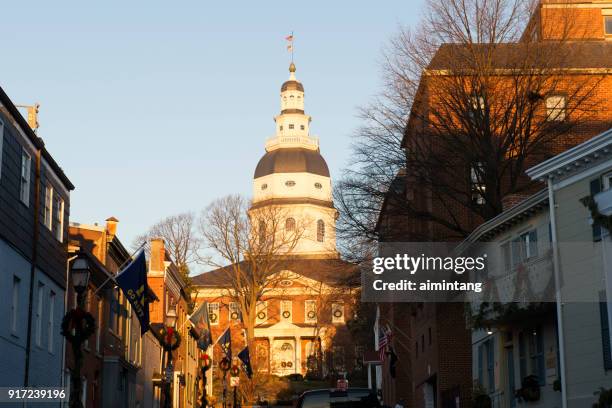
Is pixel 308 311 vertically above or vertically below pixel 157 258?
above

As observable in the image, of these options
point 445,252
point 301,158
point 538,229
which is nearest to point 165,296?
point 445,252

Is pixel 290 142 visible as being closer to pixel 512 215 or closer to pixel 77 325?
pixel 512 215

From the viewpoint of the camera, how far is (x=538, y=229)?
3127 cm

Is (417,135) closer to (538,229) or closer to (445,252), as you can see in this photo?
(445,252)

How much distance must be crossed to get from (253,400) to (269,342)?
170ft

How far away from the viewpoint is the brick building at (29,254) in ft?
81.7

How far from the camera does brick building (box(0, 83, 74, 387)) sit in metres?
24.9

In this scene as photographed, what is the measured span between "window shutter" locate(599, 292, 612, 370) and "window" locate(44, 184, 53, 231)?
52.9ft

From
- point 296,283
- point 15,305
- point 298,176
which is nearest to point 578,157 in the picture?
point 15,305

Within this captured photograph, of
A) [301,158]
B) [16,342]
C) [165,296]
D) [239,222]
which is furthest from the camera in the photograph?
[301,158]

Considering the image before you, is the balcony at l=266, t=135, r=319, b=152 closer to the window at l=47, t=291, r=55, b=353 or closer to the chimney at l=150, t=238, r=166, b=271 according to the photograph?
the chimney at l=150, t=238, r=166, b=271

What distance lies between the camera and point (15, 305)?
26078mm

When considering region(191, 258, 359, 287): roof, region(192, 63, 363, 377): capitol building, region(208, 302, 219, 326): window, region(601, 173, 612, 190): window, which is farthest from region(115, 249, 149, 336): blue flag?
region(208, 302, 219, 326): window
